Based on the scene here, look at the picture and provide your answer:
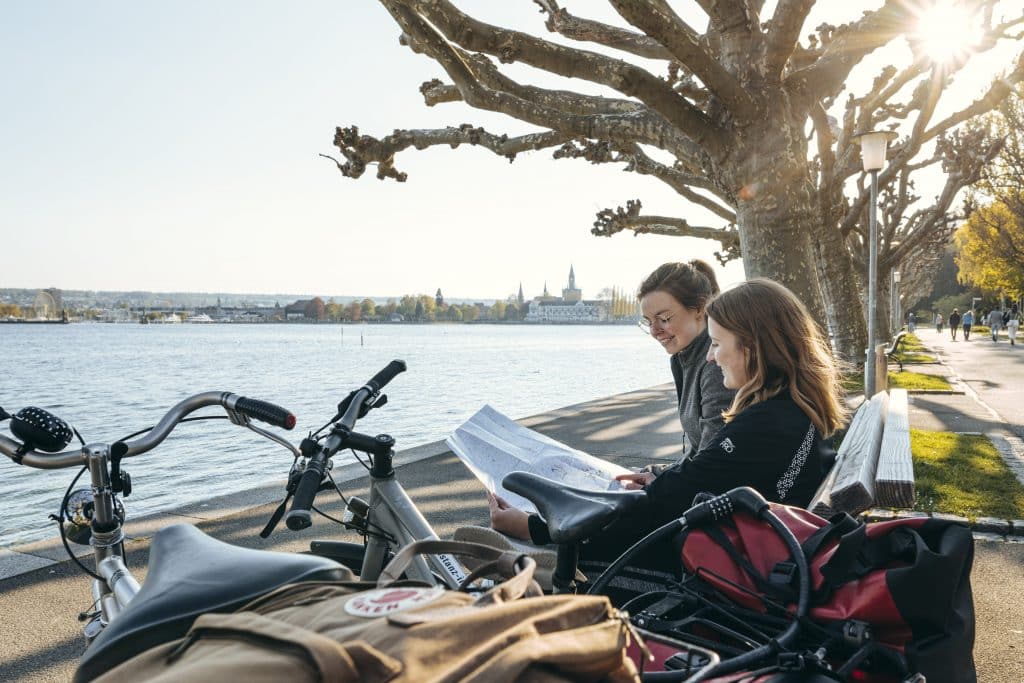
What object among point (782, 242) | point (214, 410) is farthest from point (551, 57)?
point (214, 410)

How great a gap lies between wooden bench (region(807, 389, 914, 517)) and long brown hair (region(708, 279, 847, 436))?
0.44 meters

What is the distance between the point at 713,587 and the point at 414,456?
23.5 feet

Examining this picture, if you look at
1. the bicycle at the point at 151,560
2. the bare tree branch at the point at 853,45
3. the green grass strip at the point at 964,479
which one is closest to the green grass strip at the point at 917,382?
the green grass strip at the point at 964,479

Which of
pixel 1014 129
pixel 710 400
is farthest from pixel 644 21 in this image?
pixel 1014 129

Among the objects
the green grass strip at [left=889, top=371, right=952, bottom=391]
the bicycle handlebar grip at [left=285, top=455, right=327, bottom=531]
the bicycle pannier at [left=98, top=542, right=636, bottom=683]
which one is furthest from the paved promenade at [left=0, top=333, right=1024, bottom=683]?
the green grass strip at [left=889, top=371, right=952, bottom=391]

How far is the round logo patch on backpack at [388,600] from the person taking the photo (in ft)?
4.16

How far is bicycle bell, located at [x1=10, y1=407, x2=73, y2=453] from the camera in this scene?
2.31 meters

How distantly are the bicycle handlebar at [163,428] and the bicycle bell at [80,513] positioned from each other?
11cm

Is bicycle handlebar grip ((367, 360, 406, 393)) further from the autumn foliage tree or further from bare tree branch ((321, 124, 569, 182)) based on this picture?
the autumn foliage tree

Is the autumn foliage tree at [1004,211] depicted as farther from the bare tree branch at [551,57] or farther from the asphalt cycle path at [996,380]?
the bare tree branch at [551,57]

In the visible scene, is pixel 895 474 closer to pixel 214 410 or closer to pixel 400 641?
pixel 400 641

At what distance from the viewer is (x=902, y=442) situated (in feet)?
18.5

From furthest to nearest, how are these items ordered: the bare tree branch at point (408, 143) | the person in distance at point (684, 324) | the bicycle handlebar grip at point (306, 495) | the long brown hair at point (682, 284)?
1. the bare tree branch at point (408, 143)
2. the long brown hair at point (682, 284)
3. the person in distance at point (684, 324)
4. the bicycle handlebar grip at point (306, 495)

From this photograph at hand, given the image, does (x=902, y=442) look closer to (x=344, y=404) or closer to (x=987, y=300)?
(x=344, y=404)
